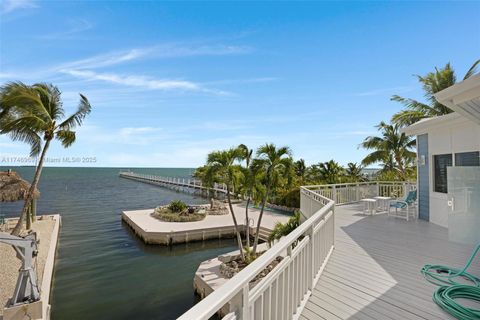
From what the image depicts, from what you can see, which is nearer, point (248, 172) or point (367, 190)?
point (248, 172)

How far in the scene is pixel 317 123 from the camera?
1764 centimetres

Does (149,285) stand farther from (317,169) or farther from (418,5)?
(317,169)

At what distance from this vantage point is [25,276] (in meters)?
6.05

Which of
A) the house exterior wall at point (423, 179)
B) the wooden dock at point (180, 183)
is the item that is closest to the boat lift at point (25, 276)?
the house exterior wall at point (423, 179)

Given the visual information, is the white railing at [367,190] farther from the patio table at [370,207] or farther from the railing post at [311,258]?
the railing post at [311,258]

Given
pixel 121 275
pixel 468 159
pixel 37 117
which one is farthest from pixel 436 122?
pixel 37 117

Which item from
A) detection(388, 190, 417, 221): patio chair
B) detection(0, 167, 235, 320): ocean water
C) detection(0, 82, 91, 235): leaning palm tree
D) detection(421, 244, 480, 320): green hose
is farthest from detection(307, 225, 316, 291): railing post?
detection(0, 82, 91, 235): leaning palm tree

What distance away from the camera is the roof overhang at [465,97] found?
2.66 metres

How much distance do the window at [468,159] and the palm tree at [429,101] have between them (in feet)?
31.2

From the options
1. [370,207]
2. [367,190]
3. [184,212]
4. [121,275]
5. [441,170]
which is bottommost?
[121,275]

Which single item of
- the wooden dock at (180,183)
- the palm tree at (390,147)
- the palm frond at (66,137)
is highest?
the palm tree at (390,147)

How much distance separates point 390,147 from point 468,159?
14.2 m

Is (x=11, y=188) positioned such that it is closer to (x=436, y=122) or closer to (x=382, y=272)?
(x=382, y=272)

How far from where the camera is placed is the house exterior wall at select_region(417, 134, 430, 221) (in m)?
7.25
